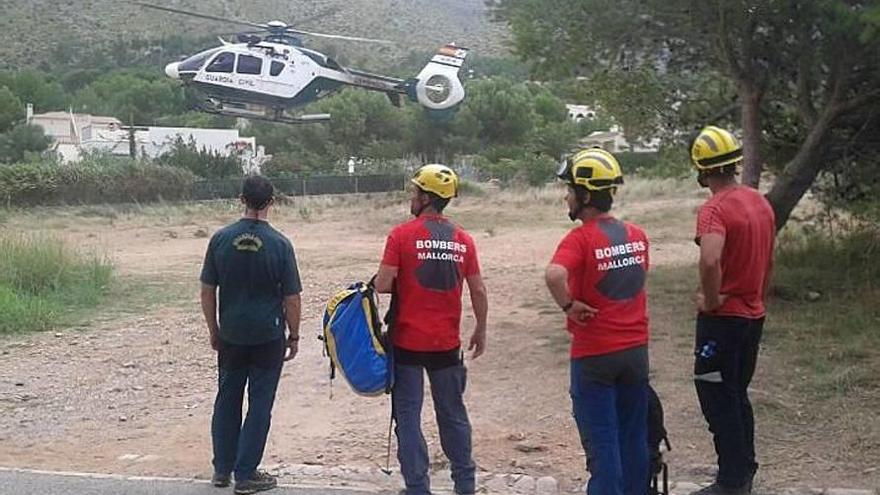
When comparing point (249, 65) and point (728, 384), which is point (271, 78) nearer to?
point (249, 65)

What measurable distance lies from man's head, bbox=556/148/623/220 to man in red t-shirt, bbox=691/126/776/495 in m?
0.68

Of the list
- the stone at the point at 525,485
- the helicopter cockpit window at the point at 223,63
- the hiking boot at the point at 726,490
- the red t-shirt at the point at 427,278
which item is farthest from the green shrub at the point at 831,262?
the helicopter cockpit window at the point at 223,63

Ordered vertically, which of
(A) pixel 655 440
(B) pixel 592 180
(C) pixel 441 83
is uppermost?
(C) pixel 441 83

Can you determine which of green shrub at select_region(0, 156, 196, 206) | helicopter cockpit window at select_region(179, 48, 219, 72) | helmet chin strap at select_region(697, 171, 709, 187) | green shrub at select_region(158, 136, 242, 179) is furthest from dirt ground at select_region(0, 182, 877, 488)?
green shrub at select_region(158, 136, 242, 179)

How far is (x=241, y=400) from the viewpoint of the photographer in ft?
20.8

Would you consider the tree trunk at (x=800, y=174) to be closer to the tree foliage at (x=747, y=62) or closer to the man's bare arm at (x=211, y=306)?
the tree foliage at (x=747, y=62)

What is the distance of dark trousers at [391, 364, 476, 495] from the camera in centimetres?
580

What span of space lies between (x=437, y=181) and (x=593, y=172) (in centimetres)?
93

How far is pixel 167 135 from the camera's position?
57.5 metres

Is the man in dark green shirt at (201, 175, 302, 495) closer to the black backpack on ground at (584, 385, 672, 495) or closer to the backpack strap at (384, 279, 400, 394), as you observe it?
the backpack strap at (384, 279, 400, 394)

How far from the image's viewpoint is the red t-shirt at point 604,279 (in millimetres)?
5102

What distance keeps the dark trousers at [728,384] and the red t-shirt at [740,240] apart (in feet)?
0.31

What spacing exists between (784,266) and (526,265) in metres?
5.21

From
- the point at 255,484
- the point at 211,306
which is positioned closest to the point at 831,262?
the point at 255,484
